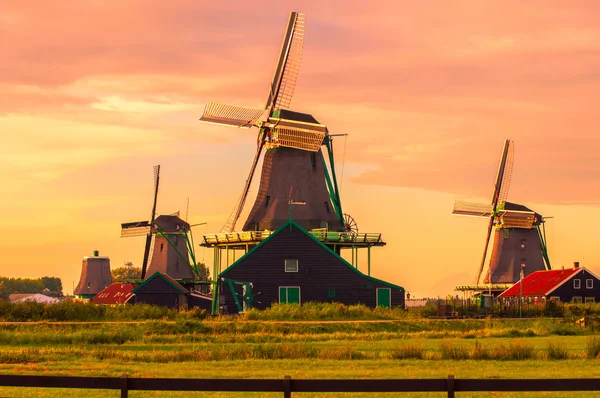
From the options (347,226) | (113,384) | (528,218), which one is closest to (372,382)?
(113,384)

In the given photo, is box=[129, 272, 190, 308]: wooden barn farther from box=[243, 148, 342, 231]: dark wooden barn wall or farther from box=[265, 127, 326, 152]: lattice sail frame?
box=[265, 127, 326, 152]: lattice sail frame

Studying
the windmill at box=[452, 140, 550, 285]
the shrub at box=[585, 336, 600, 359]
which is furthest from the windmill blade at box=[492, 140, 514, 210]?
the shrub at box=[585, 336, 600, 359]

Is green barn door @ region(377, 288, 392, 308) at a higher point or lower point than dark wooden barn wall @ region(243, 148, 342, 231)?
lower

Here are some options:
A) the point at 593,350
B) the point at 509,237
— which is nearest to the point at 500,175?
the point at 509,237

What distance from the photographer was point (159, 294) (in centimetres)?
7588

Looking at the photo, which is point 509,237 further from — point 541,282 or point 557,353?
point 557,353

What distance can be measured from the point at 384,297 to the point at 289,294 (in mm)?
6286

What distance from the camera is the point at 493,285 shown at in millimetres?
100938

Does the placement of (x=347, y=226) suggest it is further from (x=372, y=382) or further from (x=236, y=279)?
(x=372, y=382)

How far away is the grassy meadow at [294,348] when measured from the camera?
25.1m

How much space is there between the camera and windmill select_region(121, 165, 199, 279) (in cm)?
9544

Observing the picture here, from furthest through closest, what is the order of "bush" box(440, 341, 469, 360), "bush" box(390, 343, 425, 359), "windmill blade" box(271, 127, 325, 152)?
"windmill blade" box(271, 127, 325, 152) → "bush" box(390, 343, 425, 359) → "bush" box(440, 341, 469, 360)

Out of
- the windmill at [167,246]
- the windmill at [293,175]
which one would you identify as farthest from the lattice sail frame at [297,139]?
the windmill at [167,246]

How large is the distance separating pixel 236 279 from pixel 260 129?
41.3 feet
